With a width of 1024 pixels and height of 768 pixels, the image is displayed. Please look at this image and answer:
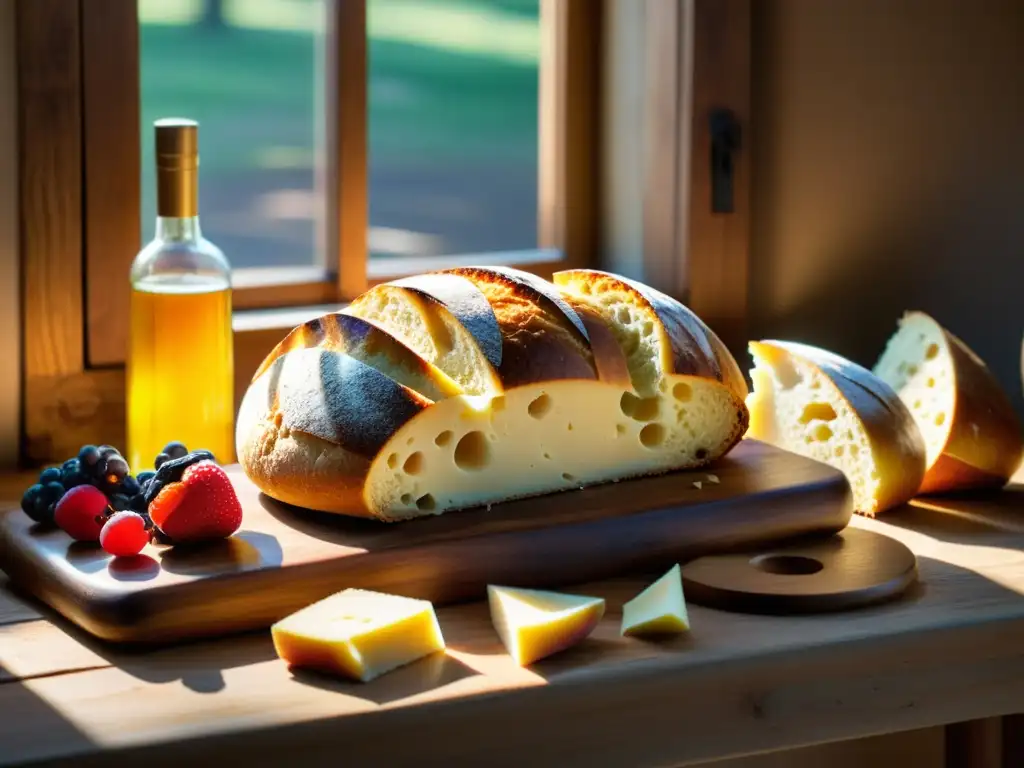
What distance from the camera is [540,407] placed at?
45.5 inches

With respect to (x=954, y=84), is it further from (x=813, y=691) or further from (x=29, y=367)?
(x=29, y=367)

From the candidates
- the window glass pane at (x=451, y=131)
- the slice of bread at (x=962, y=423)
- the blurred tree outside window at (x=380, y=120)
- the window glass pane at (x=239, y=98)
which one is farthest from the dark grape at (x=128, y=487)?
the window glass pane at (x=239, y=98)

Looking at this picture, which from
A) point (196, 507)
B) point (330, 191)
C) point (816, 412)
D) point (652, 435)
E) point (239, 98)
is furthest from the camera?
point (239, 98)

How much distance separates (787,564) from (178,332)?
561 mm

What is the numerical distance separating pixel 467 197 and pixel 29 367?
19.0 feet

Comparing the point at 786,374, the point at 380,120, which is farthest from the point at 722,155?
the point at 380,120

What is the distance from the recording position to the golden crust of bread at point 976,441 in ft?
4.45

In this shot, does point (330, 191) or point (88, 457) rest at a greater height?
point (330, 191)

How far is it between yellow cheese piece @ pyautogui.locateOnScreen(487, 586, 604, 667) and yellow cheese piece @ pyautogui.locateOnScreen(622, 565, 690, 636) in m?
0.02

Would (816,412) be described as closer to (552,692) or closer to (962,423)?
(962,423)

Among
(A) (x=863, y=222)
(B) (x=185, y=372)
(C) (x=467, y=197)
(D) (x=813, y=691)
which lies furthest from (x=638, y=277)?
(C) (x=467, y=197)

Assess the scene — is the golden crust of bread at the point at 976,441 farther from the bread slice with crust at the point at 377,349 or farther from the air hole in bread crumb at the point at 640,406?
the bread slice with crust at the point at 377,349

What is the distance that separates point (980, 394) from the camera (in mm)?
1374

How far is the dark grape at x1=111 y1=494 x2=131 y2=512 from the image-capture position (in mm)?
1094
